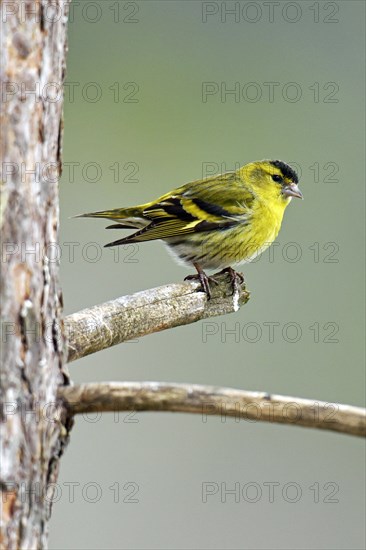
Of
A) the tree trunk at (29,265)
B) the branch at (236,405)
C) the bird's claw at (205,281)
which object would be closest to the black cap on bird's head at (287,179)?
the bird's claw at (205,281)

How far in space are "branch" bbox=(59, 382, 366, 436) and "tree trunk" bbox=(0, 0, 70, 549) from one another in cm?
18

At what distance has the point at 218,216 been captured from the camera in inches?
189

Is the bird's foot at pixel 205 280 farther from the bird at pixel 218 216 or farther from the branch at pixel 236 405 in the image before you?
the branch at pixel 236 405

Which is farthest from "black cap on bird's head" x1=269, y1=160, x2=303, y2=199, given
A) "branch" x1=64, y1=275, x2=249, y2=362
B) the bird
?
"branch" x1=64, y1=275, x2=249, y2=362

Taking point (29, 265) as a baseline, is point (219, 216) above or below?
above

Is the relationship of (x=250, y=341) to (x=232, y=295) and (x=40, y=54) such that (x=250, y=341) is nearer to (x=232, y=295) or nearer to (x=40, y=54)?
(x=232, y=295)

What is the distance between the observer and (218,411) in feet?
6.47

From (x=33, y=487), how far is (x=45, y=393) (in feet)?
0.67

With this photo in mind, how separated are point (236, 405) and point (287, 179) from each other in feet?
10.5

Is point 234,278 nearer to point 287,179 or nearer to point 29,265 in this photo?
point 287,179

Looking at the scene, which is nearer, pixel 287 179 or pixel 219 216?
pixel 219 216

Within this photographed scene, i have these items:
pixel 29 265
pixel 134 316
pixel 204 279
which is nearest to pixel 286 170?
pixel 204 279

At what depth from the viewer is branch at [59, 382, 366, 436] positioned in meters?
1.92

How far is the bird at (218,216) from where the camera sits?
185 inches
